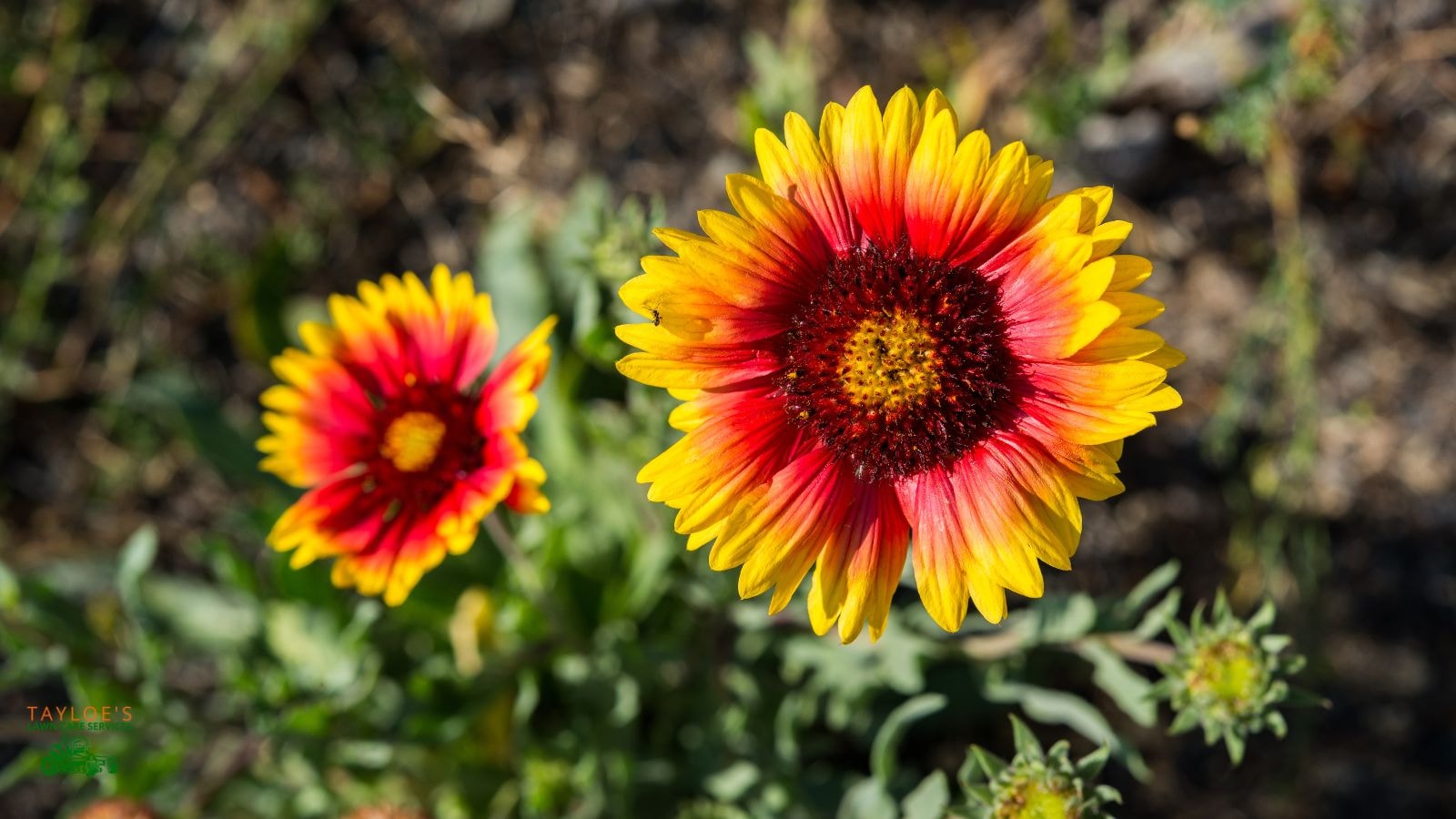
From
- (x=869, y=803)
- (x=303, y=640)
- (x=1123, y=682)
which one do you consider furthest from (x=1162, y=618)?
(x=303, y=640)

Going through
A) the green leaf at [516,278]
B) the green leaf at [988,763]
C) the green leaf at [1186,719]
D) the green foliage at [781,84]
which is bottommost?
the green leaf at [988,763]

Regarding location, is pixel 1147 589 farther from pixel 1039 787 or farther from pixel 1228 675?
pixel 1039 787

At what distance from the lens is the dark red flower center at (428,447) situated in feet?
6.85

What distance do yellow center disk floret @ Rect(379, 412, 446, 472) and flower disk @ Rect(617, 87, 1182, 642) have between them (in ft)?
1.85

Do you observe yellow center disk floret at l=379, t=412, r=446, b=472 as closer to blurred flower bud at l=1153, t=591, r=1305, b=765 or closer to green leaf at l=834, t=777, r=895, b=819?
green leaf at l=834, t=777, r=895, b=819

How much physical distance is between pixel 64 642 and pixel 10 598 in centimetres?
31

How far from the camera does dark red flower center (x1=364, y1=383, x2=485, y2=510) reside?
2088 mm

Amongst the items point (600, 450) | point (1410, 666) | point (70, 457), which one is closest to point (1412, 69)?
point (1410, 666)

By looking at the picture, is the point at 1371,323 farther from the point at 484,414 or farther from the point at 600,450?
the point at 484,414

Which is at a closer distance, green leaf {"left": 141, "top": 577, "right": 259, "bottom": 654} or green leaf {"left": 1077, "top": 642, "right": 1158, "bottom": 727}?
green leaf {"left": 1077, "top": 642, "right": 1158, "bottom": 727}

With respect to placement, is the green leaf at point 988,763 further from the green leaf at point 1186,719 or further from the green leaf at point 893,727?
the green leaf at point 1186,719

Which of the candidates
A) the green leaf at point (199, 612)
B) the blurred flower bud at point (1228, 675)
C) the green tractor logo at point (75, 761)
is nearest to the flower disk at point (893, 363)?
the blurred flower bud at point (1228, 675)

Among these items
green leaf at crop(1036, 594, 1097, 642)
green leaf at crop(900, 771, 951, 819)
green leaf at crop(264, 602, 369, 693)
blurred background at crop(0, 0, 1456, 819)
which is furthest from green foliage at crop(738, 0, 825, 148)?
green leaf at crop(264, 602, 369, 693)

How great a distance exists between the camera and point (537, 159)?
138 inches
